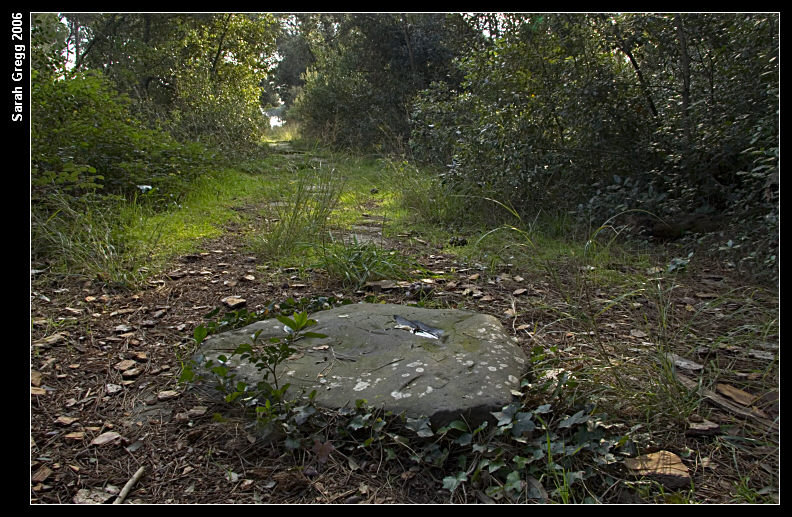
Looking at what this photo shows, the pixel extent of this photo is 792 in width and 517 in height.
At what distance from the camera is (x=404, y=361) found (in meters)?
1.83

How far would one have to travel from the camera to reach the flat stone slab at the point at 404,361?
1.60 m

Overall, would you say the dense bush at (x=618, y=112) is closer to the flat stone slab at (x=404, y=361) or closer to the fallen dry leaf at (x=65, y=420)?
the flat stone slab at (x=404, y=361)

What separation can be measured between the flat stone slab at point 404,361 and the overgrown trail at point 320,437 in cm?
15

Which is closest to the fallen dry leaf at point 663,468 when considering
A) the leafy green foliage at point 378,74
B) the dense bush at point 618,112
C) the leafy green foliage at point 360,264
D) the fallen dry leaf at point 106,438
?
the fallen dry leaf at point 106,438

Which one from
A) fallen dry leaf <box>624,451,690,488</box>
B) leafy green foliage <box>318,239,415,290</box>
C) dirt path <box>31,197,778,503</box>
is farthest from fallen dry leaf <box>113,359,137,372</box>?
fallen dry leaf <box>624,451,690,488</box>

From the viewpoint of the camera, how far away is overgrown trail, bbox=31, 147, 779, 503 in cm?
143

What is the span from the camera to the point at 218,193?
5.63 m

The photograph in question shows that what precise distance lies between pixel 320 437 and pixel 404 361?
420 mm

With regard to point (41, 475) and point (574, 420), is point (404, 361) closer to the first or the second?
point (574, 420)

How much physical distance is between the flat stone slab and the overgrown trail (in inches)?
5.9

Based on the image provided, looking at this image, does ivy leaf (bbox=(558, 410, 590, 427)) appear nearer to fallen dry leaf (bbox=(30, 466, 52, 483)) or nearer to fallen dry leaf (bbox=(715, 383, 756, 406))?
fallen dry leaf (bbox=(715, 383, 756, 406))
